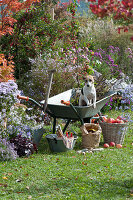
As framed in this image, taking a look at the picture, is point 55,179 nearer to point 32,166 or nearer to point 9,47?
point 32,166

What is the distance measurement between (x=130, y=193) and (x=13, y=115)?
84.5 inches

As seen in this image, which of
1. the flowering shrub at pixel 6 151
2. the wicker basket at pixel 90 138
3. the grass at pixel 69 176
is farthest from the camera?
the wicker basket at pixel 90 138

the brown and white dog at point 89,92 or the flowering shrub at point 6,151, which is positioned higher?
the brown and white dog at point 89,92

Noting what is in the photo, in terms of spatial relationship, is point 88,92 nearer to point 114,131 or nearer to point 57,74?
point 114,131

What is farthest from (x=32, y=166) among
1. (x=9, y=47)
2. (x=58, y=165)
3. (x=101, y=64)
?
(x=101, y=64)

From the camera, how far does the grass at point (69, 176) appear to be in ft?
10.4

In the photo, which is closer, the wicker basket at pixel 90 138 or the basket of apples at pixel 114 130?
the wicker basket at pixel 90 138

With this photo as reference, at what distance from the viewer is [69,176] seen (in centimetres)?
369

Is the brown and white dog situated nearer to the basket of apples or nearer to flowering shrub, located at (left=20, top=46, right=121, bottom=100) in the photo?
the basket of apples

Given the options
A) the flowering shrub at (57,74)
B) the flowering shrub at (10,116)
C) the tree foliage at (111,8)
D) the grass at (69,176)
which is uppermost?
the tree foliage at (111,8)

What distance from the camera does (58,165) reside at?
410 centimetres

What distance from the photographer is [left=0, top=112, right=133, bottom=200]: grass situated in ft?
10.4

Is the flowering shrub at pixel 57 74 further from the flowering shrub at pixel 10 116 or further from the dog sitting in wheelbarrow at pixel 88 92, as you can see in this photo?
the flowering shrub at pixel 10 116

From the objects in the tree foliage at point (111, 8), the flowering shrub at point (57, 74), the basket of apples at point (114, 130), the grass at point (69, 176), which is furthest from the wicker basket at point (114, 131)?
the tree foliage at point (111, 8)
